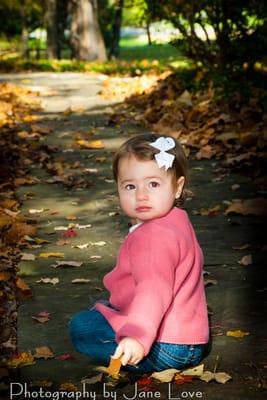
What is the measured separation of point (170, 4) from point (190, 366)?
8.45m

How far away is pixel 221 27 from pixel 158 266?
823cm

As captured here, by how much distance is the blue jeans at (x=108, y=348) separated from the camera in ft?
10.7

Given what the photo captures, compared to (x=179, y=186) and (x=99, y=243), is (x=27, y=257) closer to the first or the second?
(x=99, y=243)

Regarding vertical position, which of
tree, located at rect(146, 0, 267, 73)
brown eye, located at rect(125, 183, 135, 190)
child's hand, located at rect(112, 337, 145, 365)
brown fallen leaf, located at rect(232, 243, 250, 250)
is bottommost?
brown fallen leaf, located at rect(232, 243, 250, 250)

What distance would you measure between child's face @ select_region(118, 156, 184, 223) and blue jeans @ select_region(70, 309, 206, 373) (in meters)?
0.49

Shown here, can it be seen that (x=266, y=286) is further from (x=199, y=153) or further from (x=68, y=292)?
(x=199, y=153)

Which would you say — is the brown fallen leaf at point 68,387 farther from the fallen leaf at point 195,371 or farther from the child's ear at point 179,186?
the child's ear at point 179,186

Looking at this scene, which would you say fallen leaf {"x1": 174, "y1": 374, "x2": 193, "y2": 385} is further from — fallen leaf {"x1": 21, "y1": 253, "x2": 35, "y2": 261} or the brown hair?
fallen leaf {"x1": 21, "y1": 253, "x2": 35, "y2": 261}

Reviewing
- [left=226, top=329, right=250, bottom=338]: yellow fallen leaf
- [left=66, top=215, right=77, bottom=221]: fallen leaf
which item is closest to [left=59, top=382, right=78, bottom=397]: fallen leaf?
[left=226, top=329, right=250, bottom=338]: yellow fallen leaf

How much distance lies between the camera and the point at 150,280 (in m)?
3.14

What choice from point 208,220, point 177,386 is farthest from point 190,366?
point 208,220

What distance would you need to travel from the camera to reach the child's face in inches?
130

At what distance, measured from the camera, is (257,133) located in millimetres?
7715

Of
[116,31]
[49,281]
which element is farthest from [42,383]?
[116,31]
